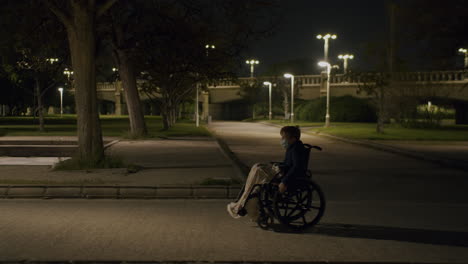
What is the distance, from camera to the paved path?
584cm

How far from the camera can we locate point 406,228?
23.9ft

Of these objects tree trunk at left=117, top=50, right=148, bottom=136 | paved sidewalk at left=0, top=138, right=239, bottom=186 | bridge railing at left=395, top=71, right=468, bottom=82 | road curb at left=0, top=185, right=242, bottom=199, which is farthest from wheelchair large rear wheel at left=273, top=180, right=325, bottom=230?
bridge railing at left=395, top=71, right=468, bottom=82

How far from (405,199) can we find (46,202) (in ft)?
20.5

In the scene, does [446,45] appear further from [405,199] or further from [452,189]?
[405,199]

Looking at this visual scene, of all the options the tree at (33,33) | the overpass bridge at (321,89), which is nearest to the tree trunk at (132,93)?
the tree at (33,33)

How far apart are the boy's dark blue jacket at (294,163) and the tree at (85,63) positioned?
7.02 meters

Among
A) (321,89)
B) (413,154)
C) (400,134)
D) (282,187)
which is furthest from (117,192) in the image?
(321,89)

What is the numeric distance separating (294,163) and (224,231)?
1250 millimetres

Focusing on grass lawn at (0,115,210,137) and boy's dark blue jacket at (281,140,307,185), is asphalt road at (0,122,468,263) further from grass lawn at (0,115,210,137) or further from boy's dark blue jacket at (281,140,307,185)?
grass lawn at (0,115,210,137)

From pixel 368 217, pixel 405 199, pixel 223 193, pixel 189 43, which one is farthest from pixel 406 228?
pixel 189 43

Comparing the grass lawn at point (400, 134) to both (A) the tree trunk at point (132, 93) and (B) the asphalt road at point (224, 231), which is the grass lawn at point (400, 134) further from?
(B) the asphalt road at point (224, 231)

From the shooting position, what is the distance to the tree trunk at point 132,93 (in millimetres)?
27328

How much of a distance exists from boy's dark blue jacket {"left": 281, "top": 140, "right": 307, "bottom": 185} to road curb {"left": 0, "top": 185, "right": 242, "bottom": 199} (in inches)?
110

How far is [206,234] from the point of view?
6.81 m
